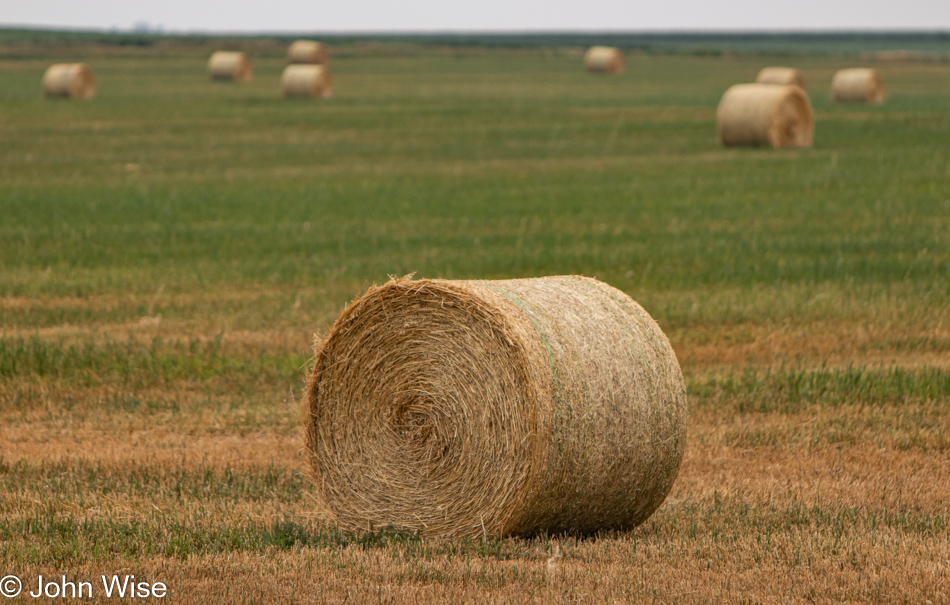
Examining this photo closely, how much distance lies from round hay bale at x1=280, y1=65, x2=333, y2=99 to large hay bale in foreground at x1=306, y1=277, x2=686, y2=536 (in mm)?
35367

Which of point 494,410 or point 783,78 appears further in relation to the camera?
point 783,78

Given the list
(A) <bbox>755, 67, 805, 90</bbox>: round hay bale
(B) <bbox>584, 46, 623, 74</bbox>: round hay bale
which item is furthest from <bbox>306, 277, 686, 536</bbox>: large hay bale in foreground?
(B) <bbox>584, 46, 623, 74</bbox>: round hay bale

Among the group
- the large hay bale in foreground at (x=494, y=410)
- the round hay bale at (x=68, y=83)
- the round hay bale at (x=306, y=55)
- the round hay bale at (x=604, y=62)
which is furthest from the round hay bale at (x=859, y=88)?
the large hay bale in foreground at (x=494, y=410)

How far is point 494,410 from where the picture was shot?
6641 mm

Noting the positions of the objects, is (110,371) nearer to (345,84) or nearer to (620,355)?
(620,355)

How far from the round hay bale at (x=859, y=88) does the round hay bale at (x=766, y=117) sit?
14887 mm

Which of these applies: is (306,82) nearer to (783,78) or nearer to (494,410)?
(783,78)

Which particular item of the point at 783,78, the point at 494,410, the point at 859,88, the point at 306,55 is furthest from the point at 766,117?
the point at 306,55

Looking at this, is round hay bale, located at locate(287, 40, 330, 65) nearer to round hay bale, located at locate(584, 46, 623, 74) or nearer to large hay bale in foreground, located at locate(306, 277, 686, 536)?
round hay bale, located at locate(584, 46, 623, 74)

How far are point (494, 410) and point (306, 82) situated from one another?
36209 millimetres

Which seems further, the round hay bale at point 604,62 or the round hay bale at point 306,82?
Result: the round hay bale at point 604,62

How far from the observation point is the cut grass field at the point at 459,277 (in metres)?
6.12

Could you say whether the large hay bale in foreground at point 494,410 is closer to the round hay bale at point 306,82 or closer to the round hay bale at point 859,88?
the round hay bale at point 306,82

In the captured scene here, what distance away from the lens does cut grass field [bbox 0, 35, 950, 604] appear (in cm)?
612
